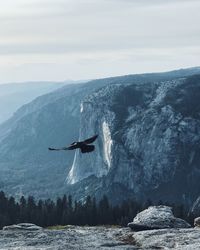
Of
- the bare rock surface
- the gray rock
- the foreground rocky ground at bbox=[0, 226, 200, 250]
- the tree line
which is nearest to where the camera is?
the gray rock

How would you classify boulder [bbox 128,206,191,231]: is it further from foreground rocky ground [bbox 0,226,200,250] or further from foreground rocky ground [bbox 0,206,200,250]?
foreground rocky ground [bbox 0,226,200,250]

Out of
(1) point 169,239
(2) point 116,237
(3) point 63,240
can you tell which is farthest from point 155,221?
→ (3) point 63,240

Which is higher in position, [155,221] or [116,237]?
[116,237]

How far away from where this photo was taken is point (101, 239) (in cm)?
8438

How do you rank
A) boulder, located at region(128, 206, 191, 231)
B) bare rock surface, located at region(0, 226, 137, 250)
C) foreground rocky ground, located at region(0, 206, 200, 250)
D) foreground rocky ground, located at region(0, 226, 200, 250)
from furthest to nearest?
boulder, located at region(128, 206, 191, 231) → bare rock surface, located at region(0, 226, 137, 250) → foreground rocky ground, located at region(0, 206, 200, 250) → foreground rocky ground, located at region(0, 226, 200, 250)

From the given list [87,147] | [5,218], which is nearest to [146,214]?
[87,147]

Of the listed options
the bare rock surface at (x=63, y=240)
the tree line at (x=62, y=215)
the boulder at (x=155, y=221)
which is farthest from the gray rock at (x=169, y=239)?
the tree line at (x=62, y=215)

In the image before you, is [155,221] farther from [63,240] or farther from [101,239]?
[63,240]

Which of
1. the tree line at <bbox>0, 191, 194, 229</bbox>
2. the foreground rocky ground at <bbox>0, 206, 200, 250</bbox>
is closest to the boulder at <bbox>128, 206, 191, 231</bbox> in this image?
the foreground rocky ground at <bbox>0, 206, 200, 250</bbox>

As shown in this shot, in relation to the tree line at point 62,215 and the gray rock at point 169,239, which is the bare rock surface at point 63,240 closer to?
the gray rock at point 169,239

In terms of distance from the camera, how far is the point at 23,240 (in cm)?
8531

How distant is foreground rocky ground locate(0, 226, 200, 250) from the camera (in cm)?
7756

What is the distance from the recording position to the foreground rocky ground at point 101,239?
7756 centimetres

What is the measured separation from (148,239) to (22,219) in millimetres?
109061
